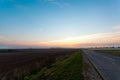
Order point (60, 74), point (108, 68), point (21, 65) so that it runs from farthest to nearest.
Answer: point (21, 65), point (108, 68), point (60, 74)

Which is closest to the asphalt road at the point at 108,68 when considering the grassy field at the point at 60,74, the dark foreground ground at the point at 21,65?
the grassy field at the point at 60,74

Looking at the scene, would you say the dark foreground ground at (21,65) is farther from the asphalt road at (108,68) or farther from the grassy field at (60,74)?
the asphalt road at (108,68)

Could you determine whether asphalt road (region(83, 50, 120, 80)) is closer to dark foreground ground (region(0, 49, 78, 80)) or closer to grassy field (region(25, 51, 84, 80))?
grassy field (region(25, 51, 84, 80))

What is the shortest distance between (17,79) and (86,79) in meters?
7.62

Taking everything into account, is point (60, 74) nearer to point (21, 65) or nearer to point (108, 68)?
point (108, 68)

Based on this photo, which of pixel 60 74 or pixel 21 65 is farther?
pixel 21 65

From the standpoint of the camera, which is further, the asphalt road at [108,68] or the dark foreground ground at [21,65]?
the dark foreground ground at [21,65]

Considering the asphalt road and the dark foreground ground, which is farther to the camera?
the dark foreground ground

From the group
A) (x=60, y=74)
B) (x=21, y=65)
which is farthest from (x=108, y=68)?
(x=21, y=65)

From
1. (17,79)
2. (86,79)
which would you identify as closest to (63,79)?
(86,79)

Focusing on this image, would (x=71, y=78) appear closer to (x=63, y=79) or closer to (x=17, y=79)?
(x=63, y=79)

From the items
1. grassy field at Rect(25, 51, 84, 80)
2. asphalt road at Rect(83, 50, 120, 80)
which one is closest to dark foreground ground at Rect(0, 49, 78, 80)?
grassy field at Rect(25, 51, 84, 80)

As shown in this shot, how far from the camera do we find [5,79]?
17.4m

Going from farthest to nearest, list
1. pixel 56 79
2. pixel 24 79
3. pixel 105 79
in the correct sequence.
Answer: pixel 24 79, pixel 56 79, pixel 105 79
